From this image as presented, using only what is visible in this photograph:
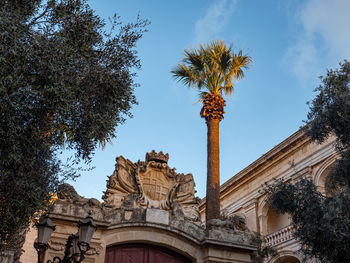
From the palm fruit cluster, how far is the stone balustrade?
23.9 feet

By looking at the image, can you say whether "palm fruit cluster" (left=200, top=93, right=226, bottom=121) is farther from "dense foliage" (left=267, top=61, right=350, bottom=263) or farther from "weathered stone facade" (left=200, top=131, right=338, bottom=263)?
"dense foliage" (left=267, top=61, right=350, bottom=263)

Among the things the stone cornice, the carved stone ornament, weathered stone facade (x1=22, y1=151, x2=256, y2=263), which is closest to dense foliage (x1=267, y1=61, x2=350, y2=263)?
weathered stone facade (x1=22, y1=151, x2=256, y2=263)

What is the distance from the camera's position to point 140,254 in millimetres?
8797

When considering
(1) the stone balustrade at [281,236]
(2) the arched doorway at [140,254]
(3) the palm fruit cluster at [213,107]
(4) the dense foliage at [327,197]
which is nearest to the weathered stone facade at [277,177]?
(1) the stone balustrade at [281,236]

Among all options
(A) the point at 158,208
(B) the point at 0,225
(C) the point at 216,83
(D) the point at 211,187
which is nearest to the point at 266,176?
(C) the point at 216,83

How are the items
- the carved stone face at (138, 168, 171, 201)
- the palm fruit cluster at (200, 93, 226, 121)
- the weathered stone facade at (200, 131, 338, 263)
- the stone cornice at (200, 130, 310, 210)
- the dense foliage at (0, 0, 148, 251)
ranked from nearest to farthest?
the dense foliage at (0, 0, 148, 251)
the carved stone face at (138, 168, 171, 201)
the palm fruit cluster at (200, 93, 226, 121)
the weathered stone facade at (200, 131, 338, 263)
the stone cornice at (200, 130, 310, 210)

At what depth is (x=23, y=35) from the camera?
8.05 meters

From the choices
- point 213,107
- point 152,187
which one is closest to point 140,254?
point 152,187

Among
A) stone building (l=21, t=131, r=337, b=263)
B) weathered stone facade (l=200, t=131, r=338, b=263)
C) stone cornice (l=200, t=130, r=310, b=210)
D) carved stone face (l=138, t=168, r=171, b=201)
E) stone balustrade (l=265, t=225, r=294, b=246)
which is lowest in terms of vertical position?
stone building (l=21, t=131, r=337, b=263)

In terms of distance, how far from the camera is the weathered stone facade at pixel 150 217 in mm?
8312

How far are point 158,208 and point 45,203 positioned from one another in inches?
101

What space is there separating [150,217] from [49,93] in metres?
3.27

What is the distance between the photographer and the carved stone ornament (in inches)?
359

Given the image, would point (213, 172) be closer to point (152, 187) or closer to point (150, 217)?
point (152, 187)
